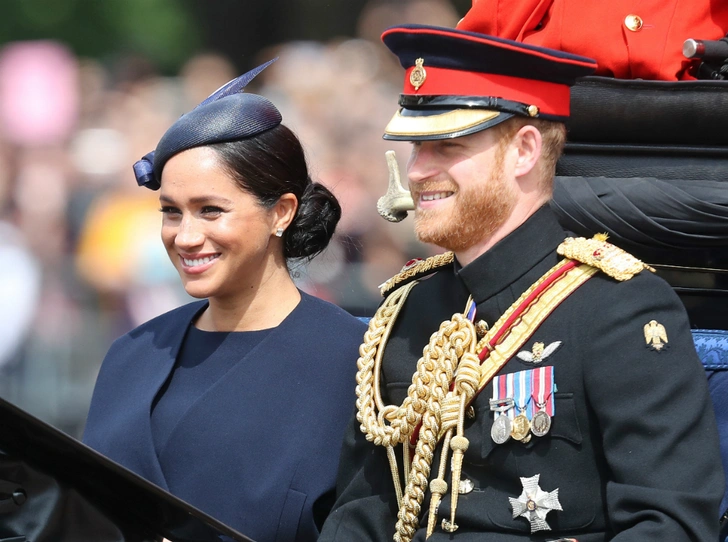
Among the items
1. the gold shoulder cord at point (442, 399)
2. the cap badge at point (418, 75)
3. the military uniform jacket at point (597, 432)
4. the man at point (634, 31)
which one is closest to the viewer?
the military uniform jacket at point (597, 432)

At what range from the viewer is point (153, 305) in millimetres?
5312

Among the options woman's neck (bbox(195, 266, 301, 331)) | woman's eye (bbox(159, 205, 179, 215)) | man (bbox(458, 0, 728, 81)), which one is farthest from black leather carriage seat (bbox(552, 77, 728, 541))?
woman's eye (bbox(159, 205, 179, 215))

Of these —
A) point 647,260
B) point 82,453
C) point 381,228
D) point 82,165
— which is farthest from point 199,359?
point 82,165

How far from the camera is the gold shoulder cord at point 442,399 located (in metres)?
2.35

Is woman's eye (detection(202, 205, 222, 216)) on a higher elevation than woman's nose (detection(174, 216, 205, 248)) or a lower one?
higher

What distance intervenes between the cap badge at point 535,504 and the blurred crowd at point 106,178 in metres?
2.86

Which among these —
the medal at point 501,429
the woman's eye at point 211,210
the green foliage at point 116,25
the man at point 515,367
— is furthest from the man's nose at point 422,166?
the green foliage at point 116,25

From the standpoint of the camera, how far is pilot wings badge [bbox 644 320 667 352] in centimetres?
220

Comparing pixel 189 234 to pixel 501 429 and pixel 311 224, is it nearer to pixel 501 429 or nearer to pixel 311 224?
pixel 311 224

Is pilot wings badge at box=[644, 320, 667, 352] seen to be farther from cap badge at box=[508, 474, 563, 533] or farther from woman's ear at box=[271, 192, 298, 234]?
woman's ear at box=[271, 192, 298, 234]

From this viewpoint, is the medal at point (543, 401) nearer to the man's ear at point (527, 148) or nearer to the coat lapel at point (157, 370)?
the man's ear at point (527, 148)

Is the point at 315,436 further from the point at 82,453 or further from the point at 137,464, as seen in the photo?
the point at 82,453

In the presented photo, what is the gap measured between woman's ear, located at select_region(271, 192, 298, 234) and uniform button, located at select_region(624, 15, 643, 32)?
934 mm

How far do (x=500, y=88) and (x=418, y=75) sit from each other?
0.19 metres
